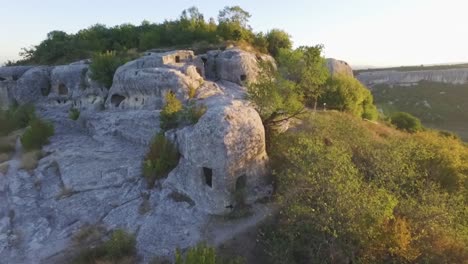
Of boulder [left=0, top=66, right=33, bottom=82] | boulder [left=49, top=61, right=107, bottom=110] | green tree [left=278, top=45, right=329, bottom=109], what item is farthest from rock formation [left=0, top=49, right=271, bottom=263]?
boulder [left=0, top=66, right=33, bottom=82]

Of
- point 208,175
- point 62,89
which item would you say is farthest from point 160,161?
point 62,89

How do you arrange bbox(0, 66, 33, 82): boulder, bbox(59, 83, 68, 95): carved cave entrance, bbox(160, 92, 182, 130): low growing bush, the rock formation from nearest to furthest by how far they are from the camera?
the rock formation < bbox(160, 92, 182, 130): low growing bush < bbox(59, 83, 68, 95): carved cave entrance < bbox(0, 66, 33, 82): boulder

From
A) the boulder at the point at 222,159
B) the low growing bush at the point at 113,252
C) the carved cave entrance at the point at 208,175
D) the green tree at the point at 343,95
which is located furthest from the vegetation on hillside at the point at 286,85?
the low growing bush at the point at 113,252

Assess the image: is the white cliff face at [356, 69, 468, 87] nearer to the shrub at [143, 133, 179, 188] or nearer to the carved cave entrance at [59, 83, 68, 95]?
the carved cave entrance at [59, 83, 68, 95]

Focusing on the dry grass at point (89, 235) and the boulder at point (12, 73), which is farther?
the boulder at point (12, 73)

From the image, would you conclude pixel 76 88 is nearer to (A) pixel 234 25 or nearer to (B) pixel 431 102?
(A) pixel 234 25

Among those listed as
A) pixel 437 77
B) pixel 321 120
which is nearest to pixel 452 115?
pixel 437 77

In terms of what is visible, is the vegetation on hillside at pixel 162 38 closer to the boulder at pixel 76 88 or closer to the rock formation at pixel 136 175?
the boulder at pixel 76 88
